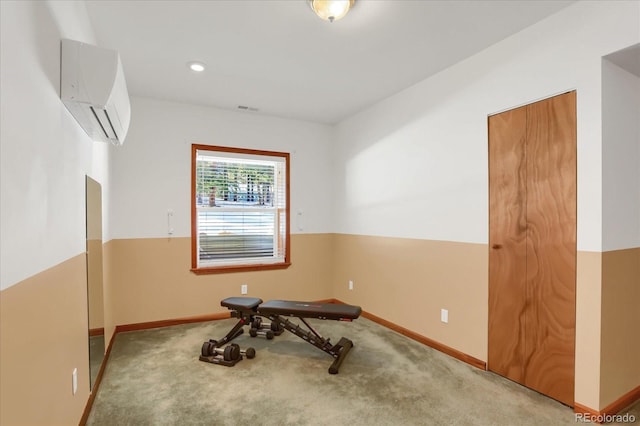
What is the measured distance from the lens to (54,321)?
1.46m

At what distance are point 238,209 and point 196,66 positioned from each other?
187 centimetres

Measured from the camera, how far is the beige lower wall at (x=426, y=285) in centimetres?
281

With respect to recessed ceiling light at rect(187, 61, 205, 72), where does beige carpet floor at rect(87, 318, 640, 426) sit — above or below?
below

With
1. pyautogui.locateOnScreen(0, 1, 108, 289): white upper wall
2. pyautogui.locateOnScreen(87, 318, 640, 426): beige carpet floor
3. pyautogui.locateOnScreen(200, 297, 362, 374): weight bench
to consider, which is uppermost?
pyautogui.locateOnScreen(0, 1, 108, 289): white upper wall

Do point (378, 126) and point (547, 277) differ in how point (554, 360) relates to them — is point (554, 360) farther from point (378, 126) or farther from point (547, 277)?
point (378, 126)

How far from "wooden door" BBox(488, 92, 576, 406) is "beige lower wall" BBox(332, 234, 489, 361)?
14cm

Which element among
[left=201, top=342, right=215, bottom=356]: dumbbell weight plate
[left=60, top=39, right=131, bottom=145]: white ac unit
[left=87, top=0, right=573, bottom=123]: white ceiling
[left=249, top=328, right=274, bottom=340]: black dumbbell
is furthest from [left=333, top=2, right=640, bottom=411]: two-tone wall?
[left=60, top=39, right=131, bottom=145]: white ac unit

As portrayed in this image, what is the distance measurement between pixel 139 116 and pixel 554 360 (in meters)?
4.53

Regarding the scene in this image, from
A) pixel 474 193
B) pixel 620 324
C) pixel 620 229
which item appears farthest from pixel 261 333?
pixel 620 229

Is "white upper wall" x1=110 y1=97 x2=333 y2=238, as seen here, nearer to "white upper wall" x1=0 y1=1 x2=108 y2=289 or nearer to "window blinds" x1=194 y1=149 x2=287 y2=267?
"window blinds" x1=194 y1=149 x2=287 y2=267

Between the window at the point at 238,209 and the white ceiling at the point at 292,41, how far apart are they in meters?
0.90

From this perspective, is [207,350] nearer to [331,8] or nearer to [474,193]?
[474,193]

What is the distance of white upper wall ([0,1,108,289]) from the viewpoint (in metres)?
1.02

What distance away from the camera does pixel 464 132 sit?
9.54 ft
